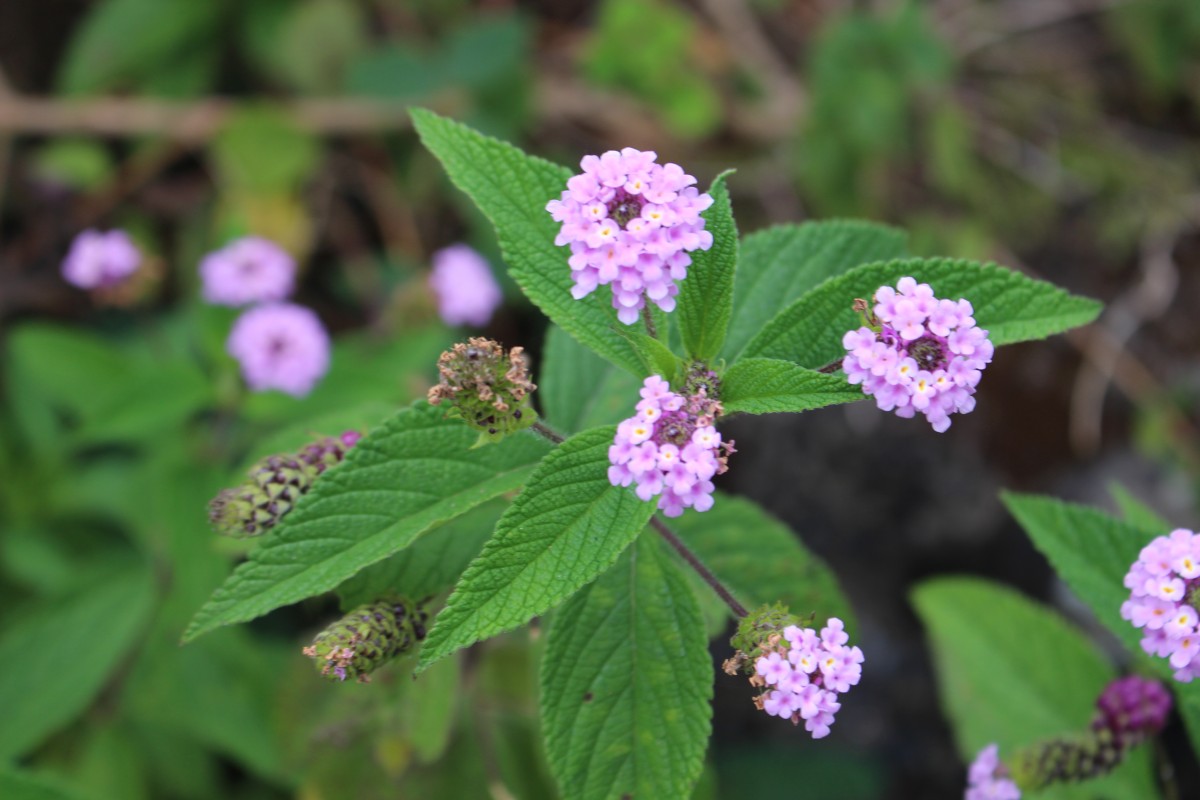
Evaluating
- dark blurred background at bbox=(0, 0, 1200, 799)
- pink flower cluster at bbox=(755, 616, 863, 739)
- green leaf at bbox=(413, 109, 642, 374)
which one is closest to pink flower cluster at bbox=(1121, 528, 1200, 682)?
pink flower cluster at bbox=(755, 616, 863, 739)

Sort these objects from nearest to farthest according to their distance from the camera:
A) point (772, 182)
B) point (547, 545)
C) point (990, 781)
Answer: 1. point (547, 545)
2. point (990, 781)
3. point (772, 182)

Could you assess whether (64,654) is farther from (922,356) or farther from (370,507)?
(922,356)

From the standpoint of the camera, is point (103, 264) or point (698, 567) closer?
point (698, 567)

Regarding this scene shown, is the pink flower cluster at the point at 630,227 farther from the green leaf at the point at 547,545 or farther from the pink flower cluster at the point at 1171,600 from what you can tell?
the pink flower cluster at the point at 1171,600

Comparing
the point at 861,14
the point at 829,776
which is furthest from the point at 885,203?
the point at 829,776

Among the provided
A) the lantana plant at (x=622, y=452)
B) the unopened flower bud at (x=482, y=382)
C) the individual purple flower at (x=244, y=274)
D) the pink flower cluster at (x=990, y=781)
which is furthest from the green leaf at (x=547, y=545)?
the individual purple flower at (x=244, y=274)

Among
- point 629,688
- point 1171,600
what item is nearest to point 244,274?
point 629,688

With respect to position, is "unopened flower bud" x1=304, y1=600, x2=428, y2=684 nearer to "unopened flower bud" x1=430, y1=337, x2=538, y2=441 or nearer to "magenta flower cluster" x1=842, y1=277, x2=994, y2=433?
"unopened flower bud" x1=430, y1=337, x2=538, y2=441

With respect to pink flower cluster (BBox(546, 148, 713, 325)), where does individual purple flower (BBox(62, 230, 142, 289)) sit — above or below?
below
